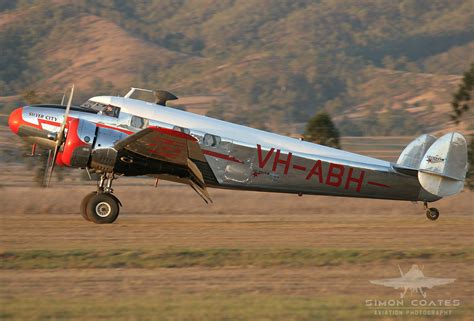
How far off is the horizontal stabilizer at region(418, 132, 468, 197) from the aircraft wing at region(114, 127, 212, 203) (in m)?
4.85

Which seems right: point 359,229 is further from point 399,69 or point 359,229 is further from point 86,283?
point 399,69

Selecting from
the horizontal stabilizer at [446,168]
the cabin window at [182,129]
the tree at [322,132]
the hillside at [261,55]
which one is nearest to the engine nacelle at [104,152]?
the cabin window at [182,129]

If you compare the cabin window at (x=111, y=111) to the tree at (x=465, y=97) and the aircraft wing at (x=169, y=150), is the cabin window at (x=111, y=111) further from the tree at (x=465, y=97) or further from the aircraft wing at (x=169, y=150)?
the tree at (x=465, y=97)

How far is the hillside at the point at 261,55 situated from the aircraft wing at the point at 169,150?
5285 cm

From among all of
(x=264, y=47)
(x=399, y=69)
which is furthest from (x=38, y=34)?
(x=399, y=69)

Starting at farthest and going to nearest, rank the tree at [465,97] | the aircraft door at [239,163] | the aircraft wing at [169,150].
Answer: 1. the tree at [465,97]
2. the aircraft door at [239,163]
3. the aircraft wing at [169,150]

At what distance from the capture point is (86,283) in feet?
34.0

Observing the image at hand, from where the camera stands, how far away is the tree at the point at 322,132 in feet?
99.9

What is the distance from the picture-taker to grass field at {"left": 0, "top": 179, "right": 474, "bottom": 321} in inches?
358

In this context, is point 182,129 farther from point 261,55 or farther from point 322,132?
point 261,55

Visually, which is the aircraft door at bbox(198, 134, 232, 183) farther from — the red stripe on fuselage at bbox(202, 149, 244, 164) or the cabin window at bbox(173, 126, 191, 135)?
the cabin window at bbox(173, 126, 191, 135)

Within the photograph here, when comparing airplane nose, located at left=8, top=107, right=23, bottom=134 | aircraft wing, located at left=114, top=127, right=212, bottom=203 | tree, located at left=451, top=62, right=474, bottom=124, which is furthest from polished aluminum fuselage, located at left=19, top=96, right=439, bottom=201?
tree, located at left=451, top=62, right=474, bottom=124

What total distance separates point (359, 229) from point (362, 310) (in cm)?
722

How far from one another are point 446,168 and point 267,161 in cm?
385
